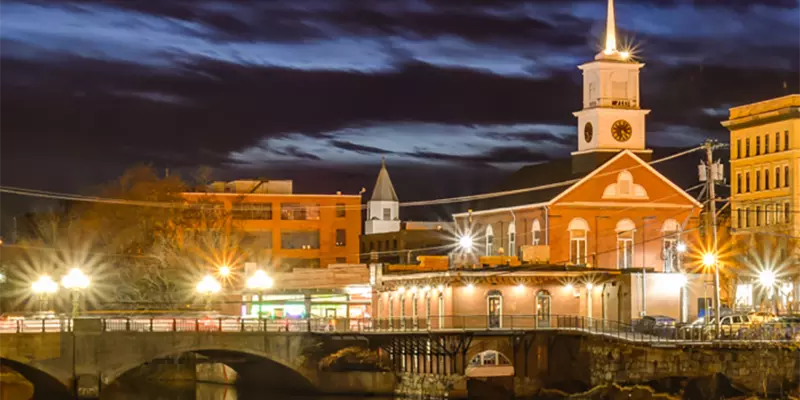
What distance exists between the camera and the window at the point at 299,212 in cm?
16575

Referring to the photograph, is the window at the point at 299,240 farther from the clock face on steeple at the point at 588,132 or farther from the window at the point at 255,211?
the clock face on steeple at the point at 588,132

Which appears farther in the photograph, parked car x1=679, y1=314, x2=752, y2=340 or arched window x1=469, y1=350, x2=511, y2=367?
arched window x1=469, y1=350, x2=511, y2=367

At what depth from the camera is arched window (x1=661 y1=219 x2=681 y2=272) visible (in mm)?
108125

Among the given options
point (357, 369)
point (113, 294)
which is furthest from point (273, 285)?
point (357, 369)

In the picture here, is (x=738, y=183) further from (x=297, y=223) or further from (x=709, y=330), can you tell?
(x=709, y=330)

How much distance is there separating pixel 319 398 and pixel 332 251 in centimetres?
7301

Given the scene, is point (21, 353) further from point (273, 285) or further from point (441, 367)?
point (273, 285)

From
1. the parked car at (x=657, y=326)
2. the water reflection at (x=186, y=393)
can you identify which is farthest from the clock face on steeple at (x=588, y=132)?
the water reflection at (x=186, y=393)

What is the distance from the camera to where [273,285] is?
394 ft

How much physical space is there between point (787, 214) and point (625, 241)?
27.8 m

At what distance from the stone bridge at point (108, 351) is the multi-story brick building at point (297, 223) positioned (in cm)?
6366

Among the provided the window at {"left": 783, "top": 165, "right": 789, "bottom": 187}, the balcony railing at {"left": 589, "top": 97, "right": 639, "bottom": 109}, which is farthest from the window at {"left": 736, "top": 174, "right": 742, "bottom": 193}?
the balcony railing at {"left": 589, "top": 97, "right": 639, "bottom": 109}

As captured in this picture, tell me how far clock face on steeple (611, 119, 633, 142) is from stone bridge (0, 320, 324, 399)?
31.4 m

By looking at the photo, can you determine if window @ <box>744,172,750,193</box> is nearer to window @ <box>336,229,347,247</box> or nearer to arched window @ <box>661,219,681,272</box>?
arched window @ <box>661,219,681,272</box>
